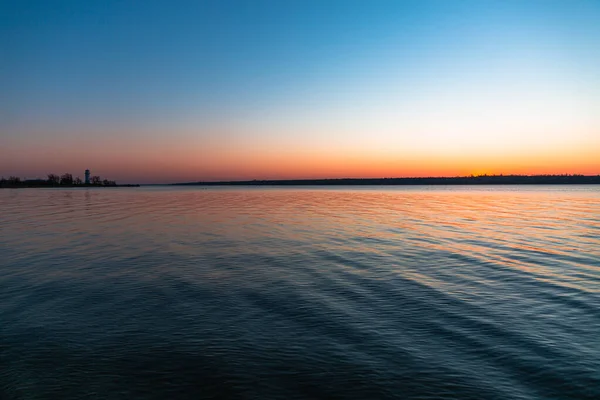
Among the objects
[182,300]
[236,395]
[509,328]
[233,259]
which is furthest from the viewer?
[233,259]

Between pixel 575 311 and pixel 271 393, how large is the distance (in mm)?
9368

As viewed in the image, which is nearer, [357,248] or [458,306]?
[458,306]

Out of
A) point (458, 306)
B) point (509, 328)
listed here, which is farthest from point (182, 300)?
point (509, 328)

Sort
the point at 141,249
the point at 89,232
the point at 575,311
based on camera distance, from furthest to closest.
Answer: the point at 89,232, the point at 141,249, the point at 575,311

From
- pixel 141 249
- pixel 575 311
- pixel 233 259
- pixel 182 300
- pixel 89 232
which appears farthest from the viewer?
pixel 89 232

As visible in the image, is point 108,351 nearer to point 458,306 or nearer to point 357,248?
point 458,306

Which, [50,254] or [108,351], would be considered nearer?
[108,351]

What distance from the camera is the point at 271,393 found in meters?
7.18

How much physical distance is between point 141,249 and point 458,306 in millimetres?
17537

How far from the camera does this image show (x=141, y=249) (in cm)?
2312

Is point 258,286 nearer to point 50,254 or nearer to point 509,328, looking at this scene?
point 509,328

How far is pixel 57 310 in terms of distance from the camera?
11812 millimetres

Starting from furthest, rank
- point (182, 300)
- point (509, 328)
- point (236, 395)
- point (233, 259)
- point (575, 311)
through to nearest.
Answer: point (233, 259), point (182, 300), point (575, 311), point (509, 328), point (236, 395)

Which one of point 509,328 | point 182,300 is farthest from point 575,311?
point 182,300
